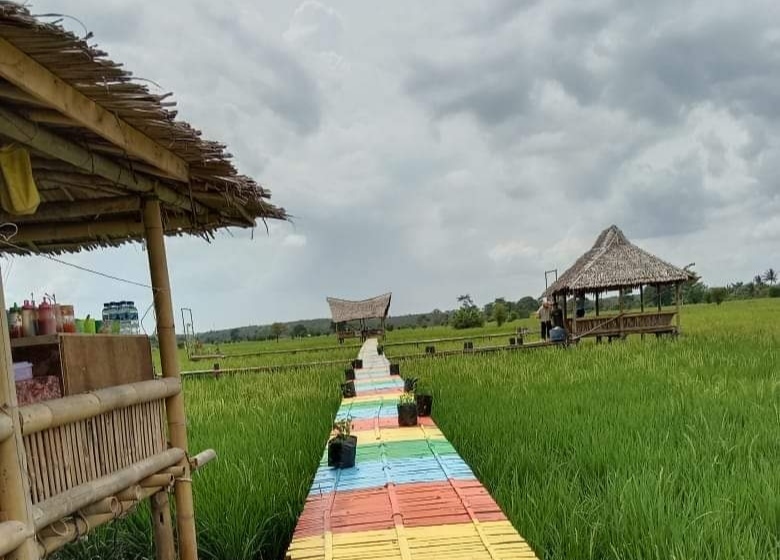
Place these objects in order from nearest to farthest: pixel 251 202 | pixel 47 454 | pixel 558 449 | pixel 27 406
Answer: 1. pixel 27 406
2. pixel 47 454
3. pixel 251 202
4. pixel 558 449

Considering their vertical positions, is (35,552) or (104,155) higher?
(104,155)

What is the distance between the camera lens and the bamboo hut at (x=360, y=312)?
2523 centimetres

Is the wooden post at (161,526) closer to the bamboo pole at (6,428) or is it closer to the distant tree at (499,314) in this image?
the bamboo pole at (6,428)

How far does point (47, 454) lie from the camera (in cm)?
215

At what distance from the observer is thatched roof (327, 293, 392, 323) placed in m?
25.3

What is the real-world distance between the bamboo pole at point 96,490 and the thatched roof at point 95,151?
1219mm

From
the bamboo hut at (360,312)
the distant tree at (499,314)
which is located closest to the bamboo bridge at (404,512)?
the bamboo hut at (360,312)

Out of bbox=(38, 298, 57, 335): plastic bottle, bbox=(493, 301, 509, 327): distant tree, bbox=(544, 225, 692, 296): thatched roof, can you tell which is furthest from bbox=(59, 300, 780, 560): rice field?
bbox=(493, 301, 509, 327): distant tree

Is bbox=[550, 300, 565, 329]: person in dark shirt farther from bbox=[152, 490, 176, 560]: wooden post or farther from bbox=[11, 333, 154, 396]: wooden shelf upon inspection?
bbox=[11, 333, 154, 396]: wooden shelf

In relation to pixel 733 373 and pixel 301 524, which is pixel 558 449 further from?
pixel 733 373

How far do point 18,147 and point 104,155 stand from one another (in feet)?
1.65

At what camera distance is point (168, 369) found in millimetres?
3301

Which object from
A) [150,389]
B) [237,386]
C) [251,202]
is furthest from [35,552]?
[237,386]

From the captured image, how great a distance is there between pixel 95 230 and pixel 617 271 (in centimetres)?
1490
